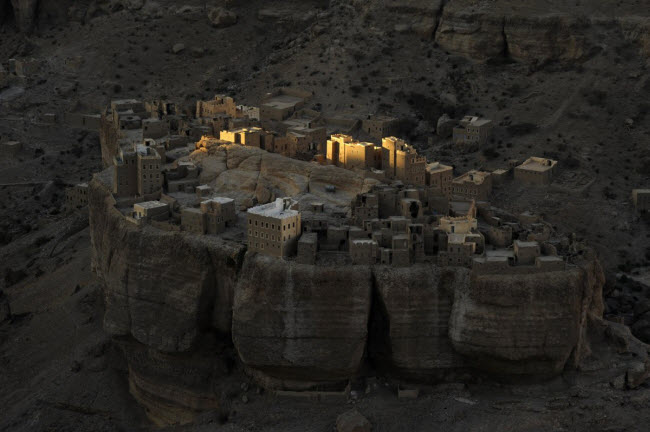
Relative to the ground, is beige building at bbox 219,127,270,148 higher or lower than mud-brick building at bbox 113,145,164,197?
higher

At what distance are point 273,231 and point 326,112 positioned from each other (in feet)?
104

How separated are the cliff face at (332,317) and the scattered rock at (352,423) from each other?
7.53ft

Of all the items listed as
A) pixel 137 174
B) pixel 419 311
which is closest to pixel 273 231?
pixel 419 311

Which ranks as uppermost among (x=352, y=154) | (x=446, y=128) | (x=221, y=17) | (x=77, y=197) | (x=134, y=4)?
(x=134, y=4)

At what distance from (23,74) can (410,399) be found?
5445cm

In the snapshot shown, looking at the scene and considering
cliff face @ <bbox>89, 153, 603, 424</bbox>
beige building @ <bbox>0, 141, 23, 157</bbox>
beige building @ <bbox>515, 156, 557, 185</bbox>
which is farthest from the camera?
beige building @ <bbox>0, 141, 23, 157</bbox>

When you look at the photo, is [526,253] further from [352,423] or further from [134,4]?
[134,4]

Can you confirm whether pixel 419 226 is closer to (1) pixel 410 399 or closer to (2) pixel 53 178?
(1) pixel 410 399

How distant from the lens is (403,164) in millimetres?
59531

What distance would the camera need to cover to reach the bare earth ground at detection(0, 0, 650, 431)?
50.0m

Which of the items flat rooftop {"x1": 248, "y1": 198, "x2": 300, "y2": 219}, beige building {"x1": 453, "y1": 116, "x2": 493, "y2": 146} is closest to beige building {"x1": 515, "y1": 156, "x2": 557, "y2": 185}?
beige building {"x1": 453, "y1": 116, "x2": 493, "y2": 146}

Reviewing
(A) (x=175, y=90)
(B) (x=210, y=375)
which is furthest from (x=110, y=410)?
(A) (x=175, y=90)

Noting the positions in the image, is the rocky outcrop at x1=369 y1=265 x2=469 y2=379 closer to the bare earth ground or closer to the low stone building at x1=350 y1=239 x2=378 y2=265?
the low stone building at x1=350 y1=239 x2=378 y2=265

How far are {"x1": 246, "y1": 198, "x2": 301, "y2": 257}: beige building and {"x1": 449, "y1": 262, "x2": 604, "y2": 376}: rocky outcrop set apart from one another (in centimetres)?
706
